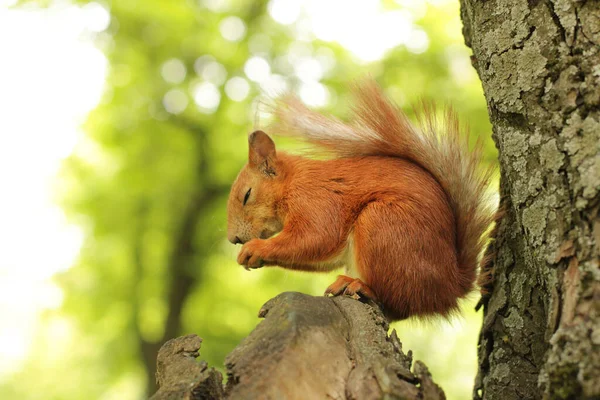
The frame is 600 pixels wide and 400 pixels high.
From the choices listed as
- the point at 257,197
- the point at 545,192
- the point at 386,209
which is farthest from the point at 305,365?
the point at 257,197

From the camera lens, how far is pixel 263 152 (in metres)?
2.41

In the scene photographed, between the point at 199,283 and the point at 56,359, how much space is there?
4845 mm

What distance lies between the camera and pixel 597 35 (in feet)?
4.14

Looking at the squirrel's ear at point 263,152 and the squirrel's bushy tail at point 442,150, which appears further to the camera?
the squirrel's ear at point 263,152

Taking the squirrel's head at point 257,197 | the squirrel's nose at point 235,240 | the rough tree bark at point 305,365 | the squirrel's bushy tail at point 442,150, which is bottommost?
the rough tree bark at point 305,365

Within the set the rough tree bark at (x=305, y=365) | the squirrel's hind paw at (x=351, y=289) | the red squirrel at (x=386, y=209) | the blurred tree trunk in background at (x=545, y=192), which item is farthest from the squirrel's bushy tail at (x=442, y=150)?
the rough tree bark at (x=305, y=365)

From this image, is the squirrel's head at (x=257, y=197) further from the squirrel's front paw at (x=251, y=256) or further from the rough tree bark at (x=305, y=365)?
the rough tree bark at (x=305, y=365)

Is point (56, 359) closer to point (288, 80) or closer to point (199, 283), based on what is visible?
point (199, 283)

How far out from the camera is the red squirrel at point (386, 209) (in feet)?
6.12

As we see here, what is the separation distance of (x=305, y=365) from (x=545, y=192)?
2.29ft

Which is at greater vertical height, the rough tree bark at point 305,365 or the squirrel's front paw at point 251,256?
the squirrel's front paw at point 251,256

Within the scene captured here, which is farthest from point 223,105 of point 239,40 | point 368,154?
point 368,154

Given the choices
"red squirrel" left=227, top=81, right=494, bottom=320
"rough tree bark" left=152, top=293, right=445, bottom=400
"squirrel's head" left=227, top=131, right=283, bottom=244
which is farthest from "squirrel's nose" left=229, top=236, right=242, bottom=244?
"rough tree bark" left=152, top=293, right=445, bottom=400

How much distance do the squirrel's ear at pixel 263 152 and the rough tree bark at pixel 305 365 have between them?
1142 millimetres
